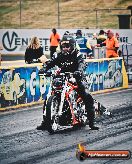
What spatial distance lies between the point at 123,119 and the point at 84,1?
98.5 feet

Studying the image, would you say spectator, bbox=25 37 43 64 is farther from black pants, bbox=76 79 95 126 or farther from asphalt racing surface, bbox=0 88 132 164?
black pants, bbox=76 79 95 126

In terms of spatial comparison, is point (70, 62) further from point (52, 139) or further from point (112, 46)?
point (112, 46)

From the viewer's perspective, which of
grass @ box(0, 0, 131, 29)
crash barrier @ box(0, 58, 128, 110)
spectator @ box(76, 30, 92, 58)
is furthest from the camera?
grass @ box(0, 0, 131, 29)

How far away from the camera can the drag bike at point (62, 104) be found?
991 cm

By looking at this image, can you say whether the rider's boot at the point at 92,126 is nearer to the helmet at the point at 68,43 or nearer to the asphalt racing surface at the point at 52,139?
the asphalt racing surface at the point at 52,139

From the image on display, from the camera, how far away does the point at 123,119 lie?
11641mm

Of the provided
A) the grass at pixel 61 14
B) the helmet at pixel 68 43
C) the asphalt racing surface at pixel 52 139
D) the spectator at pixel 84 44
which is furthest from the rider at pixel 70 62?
the grass at pixel 61 14

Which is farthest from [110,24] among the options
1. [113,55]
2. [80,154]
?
[80,154]

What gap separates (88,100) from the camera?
10422mm

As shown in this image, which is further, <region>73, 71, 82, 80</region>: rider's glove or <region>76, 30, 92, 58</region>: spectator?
<region>76, 30, 92, 58</region>: spectator

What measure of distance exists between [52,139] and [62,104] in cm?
83

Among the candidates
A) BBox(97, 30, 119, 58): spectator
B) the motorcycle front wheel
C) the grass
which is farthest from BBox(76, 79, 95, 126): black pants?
the grass

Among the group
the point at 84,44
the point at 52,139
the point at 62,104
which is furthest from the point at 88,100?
the point at 84,44

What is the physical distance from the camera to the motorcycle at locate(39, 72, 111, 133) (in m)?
9.91
